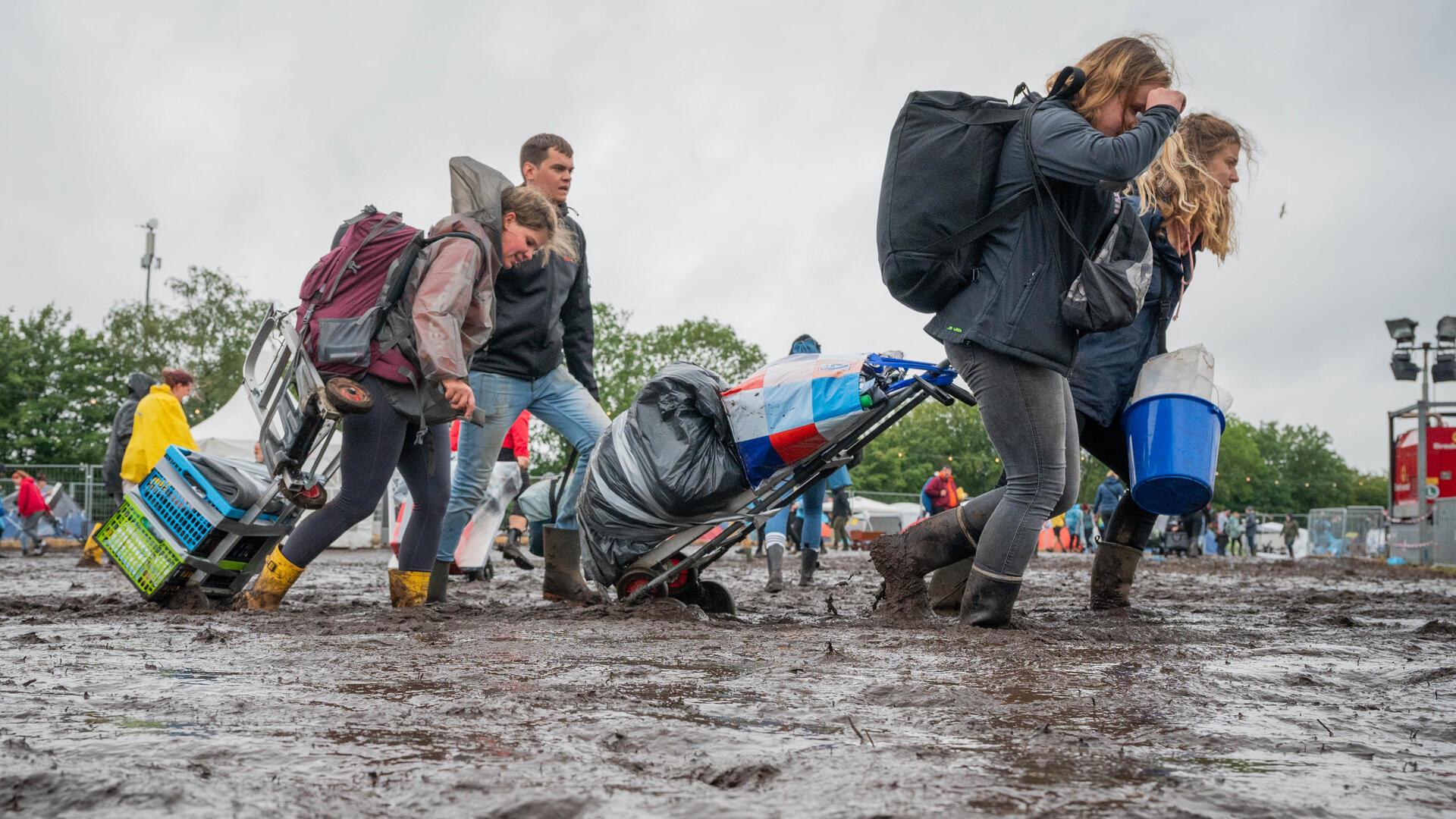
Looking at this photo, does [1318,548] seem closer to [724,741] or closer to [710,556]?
[710,556]

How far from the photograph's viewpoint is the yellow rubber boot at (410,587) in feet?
16.4

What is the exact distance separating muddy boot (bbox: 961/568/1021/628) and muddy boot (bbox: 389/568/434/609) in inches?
89.9

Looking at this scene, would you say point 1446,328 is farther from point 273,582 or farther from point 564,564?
point 273,582

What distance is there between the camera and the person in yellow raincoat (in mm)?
9688

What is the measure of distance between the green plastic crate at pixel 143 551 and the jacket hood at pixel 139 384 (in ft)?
20.9

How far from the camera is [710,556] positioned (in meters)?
4.93

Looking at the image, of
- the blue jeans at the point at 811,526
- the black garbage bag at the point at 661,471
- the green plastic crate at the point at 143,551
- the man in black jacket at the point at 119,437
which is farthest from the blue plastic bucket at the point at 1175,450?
the man in black jacket at the point at 119,437

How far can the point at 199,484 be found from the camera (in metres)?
4.82

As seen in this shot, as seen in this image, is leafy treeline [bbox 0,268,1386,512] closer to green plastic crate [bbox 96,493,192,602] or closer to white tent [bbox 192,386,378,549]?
white tent [bbox 192,386,378,549]

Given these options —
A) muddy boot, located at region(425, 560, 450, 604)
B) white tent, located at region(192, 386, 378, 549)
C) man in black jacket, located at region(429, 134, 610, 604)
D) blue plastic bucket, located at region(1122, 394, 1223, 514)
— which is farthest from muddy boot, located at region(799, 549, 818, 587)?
white tent, located at region(192, 386, 378, 549)

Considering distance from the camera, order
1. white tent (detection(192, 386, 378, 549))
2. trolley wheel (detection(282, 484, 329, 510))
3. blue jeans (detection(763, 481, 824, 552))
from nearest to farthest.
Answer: trolley wheel (detection(282, 484, 329, 510))
blue jeans (detection(763, 481, 824, 552))
white tent (detection(192, 386, 378, 549))

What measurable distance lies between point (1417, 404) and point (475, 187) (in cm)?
2250

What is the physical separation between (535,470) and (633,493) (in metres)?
54.1

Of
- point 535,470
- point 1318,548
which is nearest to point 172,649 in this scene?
point 1318,548
